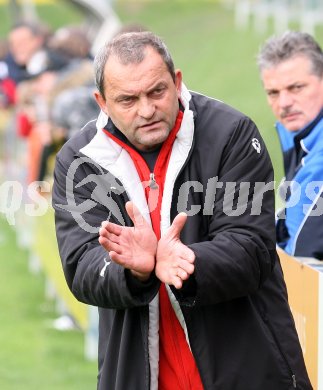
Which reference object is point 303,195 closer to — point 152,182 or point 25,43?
point 152,182

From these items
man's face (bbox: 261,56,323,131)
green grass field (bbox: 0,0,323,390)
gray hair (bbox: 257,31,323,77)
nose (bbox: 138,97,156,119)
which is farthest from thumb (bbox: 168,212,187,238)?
green grass field (bbox: 0,0,323,390)

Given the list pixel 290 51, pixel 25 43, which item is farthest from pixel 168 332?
pixel 25 43

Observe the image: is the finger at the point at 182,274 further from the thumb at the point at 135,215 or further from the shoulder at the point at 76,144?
the shoulder at the point at 76,144

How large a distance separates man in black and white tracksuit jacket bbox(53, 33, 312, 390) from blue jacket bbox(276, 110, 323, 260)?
1164 millimetres

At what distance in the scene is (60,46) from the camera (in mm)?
15250

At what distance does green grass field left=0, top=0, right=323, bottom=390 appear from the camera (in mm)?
8492

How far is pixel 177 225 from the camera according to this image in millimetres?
3830

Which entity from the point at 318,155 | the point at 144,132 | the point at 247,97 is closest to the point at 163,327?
the point at 144,132

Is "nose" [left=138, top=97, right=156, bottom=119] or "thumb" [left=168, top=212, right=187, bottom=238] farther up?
"nose" [left=138, top=97, right=156, bottom=119]

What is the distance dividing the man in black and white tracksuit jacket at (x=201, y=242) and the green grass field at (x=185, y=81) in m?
3.26

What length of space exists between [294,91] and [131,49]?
2.08m

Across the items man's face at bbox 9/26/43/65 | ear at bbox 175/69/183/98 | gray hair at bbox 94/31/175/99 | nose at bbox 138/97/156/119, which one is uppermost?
man's face at bbox 9/26/43/65

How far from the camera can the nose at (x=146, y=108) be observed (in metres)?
4.02

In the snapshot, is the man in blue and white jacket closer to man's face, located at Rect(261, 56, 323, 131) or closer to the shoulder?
man's face, located at Rect(261, 56, 323, 131)
